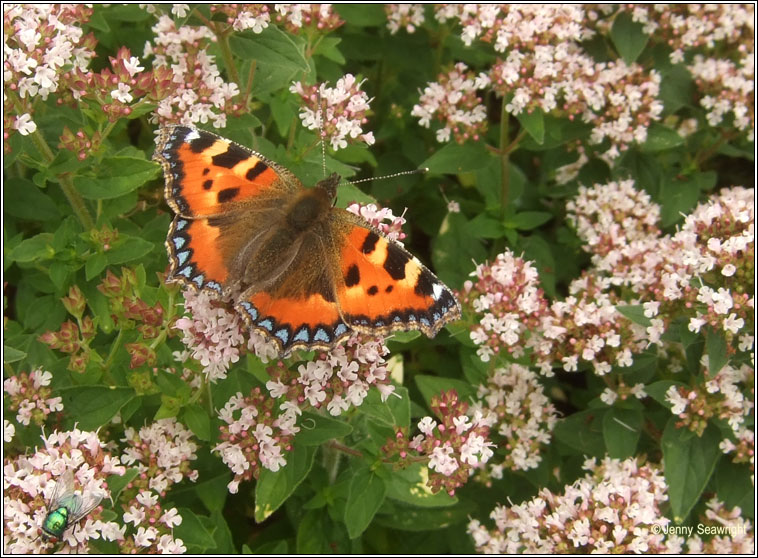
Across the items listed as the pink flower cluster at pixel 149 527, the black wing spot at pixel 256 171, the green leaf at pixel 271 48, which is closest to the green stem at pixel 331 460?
the pink flower cluster at pixel 149 527

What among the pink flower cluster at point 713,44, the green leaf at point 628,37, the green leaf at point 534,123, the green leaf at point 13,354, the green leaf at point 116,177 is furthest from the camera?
the pink flower cluster at point 713,44

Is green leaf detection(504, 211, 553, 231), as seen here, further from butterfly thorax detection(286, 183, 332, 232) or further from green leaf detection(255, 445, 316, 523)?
green leaf detection(255, 445, 316, 523)

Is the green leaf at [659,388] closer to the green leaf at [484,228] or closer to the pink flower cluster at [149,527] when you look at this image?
the green leaf at [484,228]

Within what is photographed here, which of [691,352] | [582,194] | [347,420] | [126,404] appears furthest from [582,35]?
[126,404]

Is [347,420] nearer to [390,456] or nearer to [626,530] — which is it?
[390,456]

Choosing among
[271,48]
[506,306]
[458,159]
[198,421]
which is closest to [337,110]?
[271,48]

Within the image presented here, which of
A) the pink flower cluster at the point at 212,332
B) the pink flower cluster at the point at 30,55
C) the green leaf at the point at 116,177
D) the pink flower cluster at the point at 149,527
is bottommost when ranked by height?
the pink flower cluster at the point at 149,527

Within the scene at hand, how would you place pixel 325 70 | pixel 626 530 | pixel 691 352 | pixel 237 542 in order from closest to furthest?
1. pixel 626 530
2. pixel 691 352
3. pixel 237 542
4. pixel 325 70

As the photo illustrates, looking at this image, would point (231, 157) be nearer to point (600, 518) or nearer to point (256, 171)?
point (256, 171)
